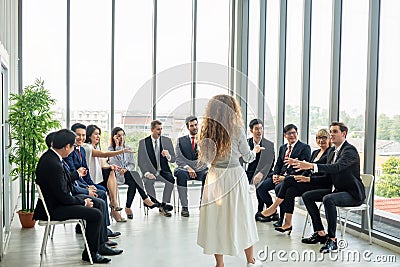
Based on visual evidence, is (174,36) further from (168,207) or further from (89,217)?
(89,217)

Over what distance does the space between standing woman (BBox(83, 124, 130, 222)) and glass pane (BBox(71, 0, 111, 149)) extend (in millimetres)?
2008

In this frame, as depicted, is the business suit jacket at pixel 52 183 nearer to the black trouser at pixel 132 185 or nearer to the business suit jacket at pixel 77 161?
the business suit jacket at pixel 77 161

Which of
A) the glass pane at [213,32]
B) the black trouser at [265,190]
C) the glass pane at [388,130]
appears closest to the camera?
the glass pane at [388,130]

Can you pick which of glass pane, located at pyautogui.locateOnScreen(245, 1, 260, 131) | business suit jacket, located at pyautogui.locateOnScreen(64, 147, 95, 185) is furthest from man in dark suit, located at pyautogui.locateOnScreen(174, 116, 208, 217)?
glass pane, located at pyautogui.locateOnScreen(245, 1, 260, 131)

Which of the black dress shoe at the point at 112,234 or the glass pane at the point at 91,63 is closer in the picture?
the black dress shoe at the point at 112,234

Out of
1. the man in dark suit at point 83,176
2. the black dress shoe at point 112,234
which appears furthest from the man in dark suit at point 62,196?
the black dress shoe at point 112,234

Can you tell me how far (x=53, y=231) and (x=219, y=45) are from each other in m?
5.01

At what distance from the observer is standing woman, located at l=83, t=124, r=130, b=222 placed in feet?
18.2

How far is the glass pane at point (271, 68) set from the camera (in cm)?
766

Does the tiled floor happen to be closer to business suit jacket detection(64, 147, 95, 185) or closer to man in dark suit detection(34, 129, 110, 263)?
man in dark suit detection(34, 129, 110, 263)

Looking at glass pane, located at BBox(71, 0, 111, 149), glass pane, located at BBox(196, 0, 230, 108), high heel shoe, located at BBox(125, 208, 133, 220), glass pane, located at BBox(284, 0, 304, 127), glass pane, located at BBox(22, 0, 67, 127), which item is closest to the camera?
high heel shoe, located at BBox(125, 208, 133, 220)

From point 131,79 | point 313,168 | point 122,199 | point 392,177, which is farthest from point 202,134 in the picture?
point 131,79

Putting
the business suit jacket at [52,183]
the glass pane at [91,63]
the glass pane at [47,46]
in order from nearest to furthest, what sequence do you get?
1. the business suit jacket at [52,183]
2. the glass pane at [47,46]
3. the glass pane at [91,63]

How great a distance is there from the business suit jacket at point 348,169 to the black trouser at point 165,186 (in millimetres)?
2298
